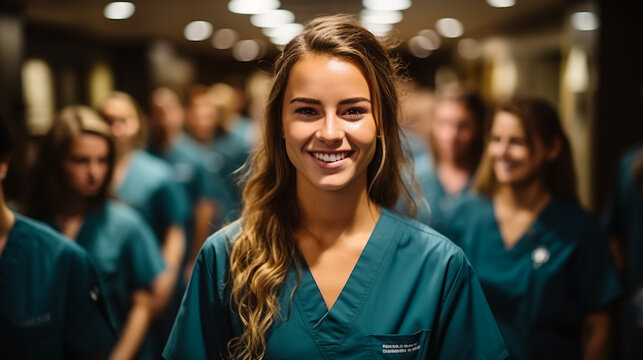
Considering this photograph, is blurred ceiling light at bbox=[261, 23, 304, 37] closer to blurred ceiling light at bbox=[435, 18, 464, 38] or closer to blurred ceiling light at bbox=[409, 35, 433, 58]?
blurred ceiling light at bbox=[435, 18, 464, 38]

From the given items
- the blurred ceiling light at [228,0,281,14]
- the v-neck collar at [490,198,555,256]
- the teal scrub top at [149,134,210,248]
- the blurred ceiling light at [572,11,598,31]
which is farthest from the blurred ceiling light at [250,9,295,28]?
the v-neck collar at [490,198,555,256]

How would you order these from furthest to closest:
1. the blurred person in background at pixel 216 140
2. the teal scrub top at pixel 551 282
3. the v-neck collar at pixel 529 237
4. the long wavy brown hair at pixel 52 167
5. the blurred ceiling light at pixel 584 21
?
the blurred person in background at pixel 216 140
the blurred ceiling light at pixel 584 21
the long wavy brown hair at pixel 52 167
the v-neck collar at pixel 529 237
the teal scrub top at pixel 551 282

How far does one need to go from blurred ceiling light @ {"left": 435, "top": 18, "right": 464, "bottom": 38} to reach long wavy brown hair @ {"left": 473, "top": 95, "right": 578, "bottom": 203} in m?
3.83

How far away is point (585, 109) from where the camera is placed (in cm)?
434

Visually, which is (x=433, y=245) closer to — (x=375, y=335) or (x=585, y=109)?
(x=375, y=335)

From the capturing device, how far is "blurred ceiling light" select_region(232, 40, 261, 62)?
823cm

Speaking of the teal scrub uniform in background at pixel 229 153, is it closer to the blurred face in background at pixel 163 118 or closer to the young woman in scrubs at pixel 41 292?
the blurred face in background at pixel 163 118

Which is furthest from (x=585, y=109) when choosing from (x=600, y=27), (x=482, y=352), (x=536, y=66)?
(x=482, y=352)

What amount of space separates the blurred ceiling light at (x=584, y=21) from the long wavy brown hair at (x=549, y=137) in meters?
2.08

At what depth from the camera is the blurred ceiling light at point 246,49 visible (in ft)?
27.0

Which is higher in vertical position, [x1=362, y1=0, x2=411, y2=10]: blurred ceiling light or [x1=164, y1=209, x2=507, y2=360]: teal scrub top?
[x1=362, y1=0, x2=411, y2=10]: blurred ceiling light

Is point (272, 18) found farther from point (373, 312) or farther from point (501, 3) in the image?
point (373, 312)

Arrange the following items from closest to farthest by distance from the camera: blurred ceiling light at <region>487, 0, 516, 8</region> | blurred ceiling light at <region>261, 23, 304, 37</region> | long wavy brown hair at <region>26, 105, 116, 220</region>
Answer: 1. long wavy brown hair at <region>26, 105, 116, 220</region>
2. blurred ceiling light at <region>487, 0, 516, 8</region>
3. blurred ceiling light at <region>261, 23, 304, 37</region>

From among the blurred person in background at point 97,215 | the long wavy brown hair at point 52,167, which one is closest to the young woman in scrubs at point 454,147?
the blurred person in background at point 97,215
